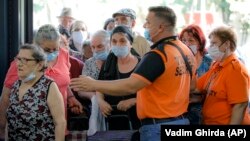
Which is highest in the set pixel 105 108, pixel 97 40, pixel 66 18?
pixel 66 18

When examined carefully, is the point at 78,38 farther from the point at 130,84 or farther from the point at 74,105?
the point at 130,84

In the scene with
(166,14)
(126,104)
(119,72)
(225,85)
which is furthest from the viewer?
(119,72)

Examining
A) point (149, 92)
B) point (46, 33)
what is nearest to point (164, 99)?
point (149, 92)

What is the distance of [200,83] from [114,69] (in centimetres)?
68

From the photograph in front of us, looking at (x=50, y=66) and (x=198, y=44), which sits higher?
(x=198, y=44)

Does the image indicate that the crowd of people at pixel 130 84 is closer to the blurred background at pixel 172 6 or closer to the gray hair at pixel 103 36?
the gray hair at pixel 103 36

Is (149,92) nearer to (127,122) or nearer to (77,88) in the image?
(77,88)

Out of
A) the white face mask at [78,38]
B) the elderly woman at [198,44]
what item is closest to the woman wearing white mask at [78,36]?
the white face mask at [78,38]

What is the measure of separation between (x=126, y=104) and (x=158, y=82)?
689 mm

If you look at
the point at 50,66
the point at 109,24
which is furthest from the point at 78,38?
the point at 50,66

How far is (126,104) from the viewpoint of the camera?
128 inches

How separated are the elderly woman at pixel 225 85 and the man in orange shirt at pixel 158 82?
1.13ft

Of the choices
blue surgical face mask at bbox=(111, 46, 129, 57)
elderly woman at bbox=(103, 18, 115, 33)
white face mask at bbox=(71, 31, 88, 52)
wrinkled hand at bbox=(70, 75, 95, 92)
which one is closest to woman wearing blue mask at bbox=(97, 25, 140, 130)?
blue surgical face mask at bbox=(111, 46, 129, 57)

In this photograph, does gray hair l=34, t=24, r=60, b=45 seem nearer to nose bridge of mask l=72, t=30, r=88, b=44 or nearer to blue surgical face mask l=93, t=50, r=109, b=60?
blue surgical face mask l=93, t=50, r=109, b=60
